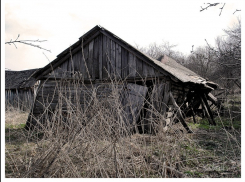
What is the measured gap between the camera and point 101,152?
282 cm

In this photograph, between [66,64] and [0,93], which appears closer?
[0,93]

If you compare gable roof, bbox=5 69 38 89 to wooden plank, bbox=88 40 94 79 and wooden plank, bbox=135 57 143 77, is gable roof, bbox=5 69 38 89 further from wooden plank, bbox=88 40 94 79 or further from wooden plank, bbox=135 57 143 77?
wooden plank, bbox=135 57 143 77

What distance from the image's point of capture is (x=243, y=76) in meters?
3.55

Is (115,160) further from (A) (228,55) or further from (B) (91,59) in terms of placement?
(B) (91,59)

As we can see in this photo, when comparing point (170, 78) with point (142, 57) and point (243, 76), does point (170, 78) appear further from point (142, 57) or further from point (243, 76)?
point (243, 76)

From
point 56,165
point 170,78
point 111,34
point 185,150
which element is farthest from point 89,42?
point 56,165

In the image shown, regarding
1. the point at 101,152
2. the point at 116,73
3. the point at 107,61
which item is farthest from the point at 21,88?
the point at 101,152

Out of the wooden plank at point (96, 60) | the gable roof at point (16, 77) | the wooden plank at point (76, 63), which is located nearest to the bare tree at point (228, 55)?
the wooden plank at point (96, 60)

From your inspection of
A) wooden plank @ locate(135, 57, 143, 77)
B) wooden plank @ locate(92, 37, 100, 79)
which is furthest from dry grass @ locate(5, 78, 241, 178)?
wooden plank @ locate(92, 37, 100, 79)

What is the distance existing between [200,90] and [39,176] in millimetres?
9713

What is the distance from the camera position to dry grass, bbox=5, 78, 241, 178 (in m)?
2.71

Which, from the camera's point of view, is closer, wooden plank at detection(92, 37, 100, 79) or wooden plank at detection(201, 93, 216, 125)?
wooden plank at detection(92, 37, 100, 79)

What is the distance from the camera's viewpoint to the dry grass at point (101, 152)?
2713 mm

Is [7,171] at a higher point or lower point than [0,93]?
lower
